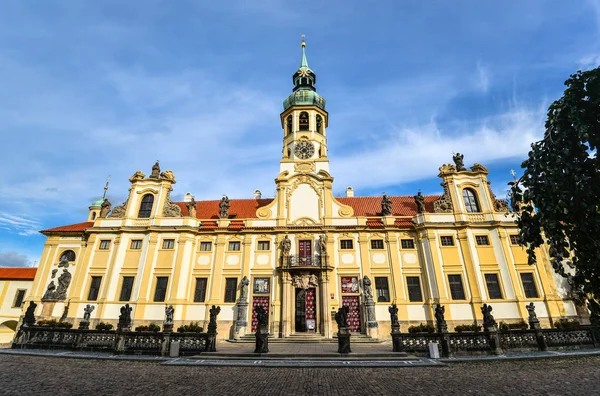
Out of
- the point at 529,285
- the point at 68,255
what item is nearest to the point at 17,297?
the point at 68,255

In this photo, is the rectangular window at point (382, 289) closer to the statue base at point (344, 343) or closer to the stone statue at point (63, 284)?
the statue base at point (344, 343)

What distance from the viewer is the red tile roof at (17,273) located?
33719 mm

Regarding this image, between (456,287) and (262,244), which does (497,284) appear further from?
→ (262,244)

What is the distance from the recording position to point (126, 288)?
82.3ft

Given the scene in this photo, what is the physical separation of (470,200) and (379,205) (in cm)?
861

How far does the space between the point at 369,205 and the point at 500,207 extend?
12107 mm

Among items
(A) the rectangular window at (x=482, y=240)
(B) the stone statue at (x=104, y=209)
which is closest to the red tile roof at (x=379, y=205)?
(A) the rectangular window at (x=482, y=240)

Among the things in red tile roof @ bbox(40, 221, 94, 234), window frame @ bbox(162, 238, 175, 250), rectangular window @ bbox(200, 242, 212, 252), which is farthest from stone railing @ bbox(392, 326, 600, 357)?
red tile roof @ bbox(40, 221, 94, 234)

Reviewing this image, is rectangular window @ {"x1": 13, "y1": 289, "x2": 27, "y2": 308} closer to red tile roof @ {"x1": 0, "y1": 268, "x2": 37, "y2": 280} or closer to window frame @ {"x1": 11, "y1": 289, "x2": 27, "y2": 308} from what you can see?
window frame @ {"x1": 11, "y1": 289, "x2": 27, "y2": 308}

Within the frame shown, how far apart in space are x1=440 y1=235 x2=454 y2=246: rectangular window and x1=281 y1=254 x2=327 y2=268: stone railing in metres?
10.7

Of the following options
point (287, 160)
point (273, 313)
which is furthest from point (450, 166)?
point (273, 313)

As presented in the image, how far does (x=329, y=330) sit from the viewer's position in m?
22.4

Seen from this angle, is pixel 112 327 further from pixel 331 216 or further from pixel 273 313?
pixel 331 216

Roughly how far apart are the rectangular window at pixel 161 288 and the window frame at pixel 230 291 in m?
5.17
